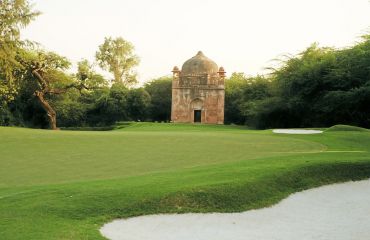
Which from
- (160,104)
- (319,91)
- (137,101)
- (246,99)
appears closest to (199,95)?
(246,99)

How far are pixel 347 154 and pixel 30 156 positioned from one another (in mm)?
11770

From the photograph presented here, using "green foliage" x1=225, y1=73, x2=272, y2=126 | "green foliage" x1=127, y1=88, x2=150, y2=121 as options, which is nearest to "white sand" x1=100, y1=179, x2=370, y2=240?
"green foliage" x1=225, y1=73, x2=272, y2=126

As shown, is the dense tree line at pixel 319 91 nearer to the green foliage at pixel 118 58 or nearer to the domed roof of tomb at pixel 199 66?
the domed roof of tomb at pixel 199 66

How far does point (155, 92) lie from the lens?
64812 millimetres

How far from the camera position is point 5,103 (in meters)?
45.3

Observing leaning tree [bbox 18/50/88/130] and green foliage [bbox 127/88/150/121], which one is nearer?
leaning tree [bbox 18/50/88/130]

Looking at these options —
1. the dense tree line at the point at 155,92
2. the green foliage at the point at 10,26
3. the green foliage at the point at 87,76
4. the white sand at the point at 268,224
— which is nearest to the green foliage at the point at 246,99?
the dense tree line at the point at 155,92

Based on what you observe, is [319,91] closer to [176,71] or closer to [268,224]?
[176,71]

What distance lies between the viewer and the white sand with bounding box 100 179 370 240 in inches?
304

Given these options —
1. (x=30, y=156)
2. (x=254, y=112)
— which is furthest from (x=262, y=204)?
(x=254, y=112)

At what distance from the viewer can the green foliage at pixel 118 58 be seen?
74.1 meters

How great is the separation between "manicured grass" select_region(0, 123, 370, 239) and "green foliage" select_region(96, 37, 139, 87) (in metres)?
54.4

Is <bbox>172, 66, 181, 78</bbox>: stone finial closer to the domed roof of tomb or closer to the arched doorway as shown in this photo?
the domed roof of tomb

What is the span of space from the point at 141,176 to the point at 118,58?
211 feet
